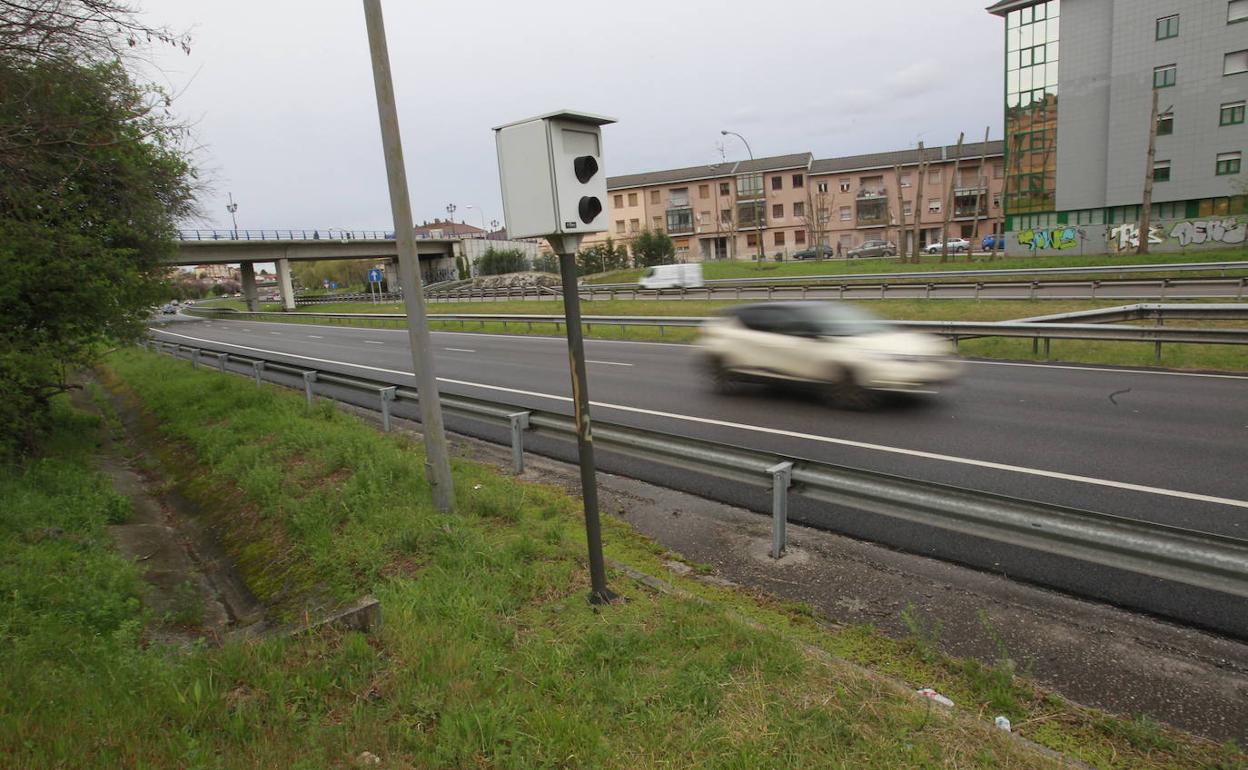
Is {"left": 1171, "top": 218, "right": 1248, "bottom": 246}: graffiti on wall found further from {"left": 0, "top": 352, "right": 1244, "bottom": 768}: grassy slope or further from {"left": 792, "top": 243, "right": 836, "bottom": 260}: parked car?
{"left": 0, "top": 352, "right": 1244, "bottom": 768}: grassy slope

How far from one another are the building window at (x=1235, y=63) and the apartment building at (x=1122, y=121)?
0.18ft

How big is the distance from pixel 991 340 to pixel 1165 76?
133ft

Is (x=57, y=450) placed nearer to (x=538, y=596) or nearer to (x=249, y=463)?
(x=249, y=463)

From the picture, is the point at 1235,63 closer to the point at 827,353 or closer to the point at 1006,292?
the point at 1006,292

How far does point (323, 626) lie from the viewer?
13.3 feet

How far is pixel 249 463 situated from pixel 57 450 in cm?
464

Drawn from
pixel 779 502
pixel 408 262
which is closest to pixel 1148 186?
pixel 779 502

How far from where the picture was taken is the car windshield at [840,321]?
404 inches

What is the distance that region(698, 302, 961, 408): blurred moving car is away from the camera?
974 cm

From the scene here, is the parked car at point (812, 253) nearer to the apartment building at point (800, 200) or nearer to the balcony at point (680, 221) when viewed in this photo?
the apartment building at point (800, 200)

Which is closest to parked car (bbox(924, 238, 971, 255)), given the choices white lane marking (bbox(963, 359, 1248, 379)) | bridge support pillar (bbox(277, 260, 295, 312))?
white lane marking (bbox(963, 359, 1248, 379))

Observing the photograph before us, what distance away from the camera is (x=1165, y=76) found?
141ft

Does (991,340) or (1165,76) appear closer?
(991,340)

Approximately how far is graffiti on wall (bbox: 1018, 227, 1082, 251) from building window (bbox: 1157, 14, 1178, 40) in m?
11.7
